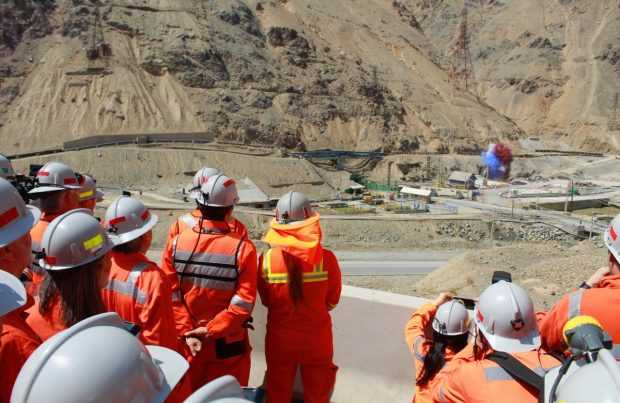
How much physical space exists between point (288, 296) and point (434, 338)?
1122 millimetres

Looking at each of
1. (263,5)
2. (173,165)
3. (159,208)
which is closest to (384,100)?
(263,5)

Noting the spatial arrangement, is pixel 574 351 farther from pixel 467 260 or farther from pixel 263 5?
pixel 263 5

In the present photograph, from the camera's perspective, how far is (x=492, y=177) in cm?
5838

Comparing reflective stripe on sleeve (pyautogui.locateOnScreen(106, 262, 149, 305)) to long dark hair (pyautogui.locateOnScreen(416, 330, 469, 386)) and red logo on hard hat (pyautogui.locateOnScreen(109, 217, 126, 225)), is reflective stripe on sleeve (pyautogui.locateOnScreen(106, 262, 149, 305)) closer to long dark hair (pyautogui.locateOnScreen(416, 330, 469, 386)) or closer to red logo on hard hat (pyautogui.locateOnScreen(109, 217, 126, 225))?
red logo on hard hat (pyautogui.locateOnScreen(109, 217, 126, 225))

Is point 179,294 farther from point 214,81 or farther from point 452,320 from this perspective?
point 214,81

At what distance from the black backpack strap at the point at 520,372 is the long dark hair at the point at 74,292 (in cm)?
195

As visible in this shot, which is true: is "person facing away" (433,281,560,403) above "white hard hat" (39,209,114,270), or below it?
below

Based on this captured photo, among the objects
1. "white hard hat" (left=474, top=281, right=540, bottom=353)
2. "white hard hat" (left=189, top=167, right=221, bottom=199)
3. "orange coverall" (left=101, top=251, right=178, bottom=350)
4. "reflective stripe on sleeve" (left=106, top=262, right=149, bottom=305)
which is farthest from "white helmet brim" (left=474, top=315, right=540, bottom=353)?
"white hard hat" (left=189, top=167, right=221, bottom=199)

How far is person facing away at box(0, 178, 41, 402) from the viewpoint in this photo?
1.82 metres

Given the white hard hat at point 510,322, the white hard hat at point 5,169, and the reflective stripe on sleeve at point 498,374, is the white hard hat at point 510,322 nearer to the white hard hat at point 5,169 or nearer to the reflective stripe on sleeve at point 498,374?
the reflective stripe on sleeve at point 498,374

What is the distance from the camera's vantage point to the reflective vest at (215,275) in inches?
119

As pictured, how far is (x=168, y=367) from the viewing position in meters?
1.76

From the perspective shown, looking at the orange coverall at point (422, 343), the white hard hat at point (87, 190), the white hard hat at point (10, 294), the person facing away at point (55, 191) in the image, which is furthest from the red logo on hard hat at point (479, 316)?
the white hard hat at point (87, 190)

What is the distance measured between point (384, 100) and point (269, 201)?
118 feet
